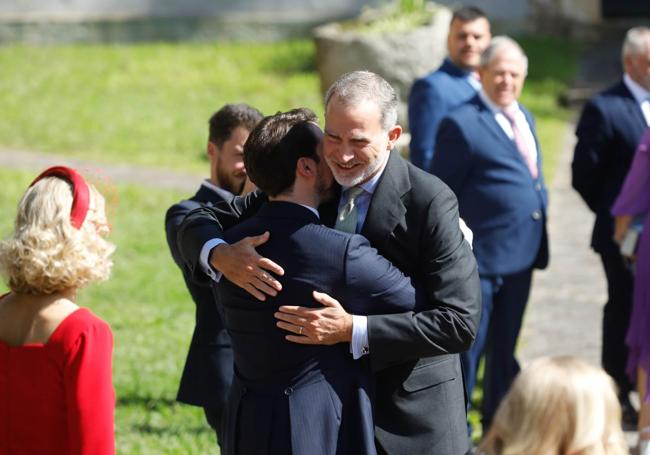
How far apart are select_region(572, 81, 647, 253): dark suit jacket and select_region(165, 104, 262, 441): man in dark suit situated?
7.70 ft

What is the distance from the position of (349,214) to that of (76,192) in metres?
0.81

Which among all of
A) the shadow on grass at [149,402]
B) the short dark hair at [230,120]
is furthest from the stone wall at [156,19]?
the short dark hair at [230,120]

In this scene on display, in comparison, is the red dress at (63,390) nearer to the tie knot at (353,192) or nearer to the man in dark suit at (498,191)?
the tie knot at (353,192)

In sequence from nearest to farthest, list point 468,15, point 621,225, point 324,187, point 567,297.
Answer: point 324,187 → point 621,225 → point 468,15 → point 567,297

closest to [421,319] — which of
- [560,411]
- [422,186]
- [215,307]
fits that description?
[422,186]

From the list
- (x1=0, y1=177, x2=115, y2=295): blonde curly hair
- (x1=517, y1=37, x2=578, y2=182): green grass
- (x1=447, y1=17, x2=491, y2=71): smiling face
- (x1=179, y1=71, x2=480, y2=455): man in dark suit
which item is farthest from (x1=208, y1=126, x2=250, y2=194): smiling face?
(x1=517, y1=37, x2=578, y2=182): green grass

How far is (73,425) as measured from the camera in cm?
325

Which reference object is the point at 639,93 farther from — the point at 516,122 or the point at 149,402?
the point at 149,402

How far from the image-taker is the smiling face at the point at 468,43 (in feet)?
21.8

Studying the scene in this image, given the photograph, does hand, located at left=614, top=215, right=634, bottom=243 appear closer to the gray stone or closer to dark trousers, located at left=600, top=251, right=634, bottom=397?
dark trousers, located at left=600, top=251, right=634, bottom=397

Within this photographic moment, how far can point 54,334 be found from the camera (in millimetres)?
3254

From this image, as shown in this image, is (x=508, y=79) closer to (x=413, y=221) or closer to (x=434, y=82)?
(x=434, y=82)

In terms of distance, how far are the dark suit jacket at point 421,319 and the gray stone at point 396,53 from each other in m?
9.64

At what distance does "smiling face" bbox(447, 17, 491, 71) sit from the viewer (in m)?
6.64
